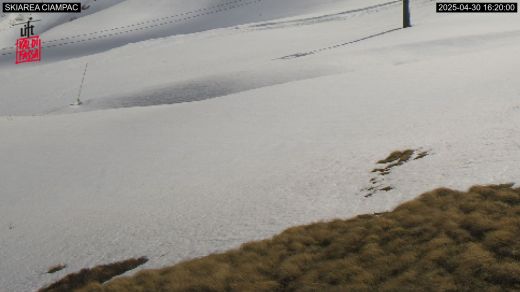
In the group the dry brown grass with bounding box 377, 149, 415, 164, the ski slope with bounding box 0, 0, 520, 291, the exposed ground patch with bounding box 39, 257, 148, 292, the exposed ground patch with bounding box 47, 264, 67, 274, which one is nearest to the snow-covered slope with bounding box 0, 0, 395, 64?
the ski slope with bounding box 0, 0, 520, 291

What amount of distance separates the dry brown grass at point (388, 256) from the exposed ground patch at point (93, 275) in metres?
0.62

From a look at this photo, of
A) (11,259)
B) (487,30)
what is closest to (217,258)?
(11,259)

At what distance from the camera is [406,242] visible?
1127 cm

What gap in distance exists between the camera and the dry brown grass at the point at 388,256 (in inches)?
372

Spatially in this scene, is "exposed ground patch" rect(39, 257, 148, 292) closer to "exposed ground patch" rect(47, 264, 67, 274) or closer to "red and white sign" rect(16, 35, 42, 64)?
"exposed ground patch" rect(47, 264, 67, 274)

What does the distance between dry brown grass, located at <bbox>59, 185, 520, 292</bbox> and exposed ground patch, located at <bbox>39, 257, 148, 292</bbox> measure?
617 mm

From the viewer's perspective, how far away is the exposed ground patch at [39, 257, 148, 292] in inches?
518

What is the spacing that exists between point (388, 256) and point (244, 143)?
41.9 feet

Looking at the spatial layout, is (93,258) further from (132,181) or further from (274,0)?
(274,0)

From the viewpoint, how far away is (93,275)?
1348 cm

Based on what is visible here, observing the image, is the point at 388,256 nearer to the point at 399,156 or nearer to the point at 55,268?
the point at 399,156

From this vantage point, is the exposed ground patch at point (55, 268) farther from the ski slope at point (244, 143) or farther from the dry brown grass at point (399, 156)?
the dry brown grass at point (399, 156)

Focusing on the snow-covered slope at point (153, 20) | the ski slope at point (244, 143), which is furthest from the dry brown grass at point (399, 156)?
the snow-covered slope at point (153, 20)

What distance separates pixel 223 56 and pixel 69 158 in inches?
1035
